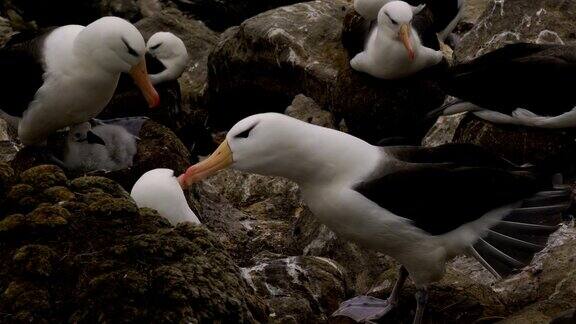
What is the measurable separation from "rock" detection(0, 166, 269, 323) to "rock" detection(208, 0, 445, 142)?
4649 mm

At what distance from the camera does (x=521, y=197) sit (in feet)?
17.4

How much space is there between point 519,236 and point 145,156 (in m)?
2.84

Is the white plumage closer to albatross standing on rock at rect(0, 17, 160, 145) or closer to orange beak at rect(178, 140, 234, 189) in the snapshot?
albatross standing on rock at rect(0, 17, 160, 145)

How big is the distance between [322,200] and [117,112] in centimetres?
494

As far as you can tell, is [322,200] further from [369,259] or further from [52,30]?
[52,30]

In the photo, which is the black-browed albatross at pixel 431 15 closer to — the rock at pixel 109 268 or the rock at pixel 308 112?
the rock at pixel 308 112

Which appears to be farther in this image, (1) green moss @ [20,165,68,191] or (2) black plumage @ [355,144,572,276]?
(2) black plumage @ [355,144,572,276]

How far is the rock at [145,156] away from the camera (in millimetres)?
7129

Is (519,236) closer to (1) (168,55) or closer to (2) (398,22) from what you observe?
(2) (398,22)

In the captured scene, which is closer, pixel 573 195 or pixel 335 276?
pixel 335 276

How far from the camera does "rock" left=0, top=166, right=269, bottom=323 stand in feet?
12.0

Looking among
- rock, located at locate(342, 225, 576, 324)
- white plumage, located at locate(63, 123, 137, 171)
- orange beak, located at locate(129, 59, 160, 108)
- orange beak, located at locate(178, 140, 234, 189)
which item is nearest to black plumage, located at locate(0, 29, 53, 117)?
white plumage, located at locate(63, 123, 137, 171)


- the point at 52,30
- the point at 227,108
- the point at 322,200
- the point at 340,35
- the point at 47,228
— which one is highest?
the point at 47,228

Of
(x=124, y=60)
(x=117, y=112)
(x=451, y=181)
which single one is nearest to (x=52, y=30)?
(x=124, y=60)
